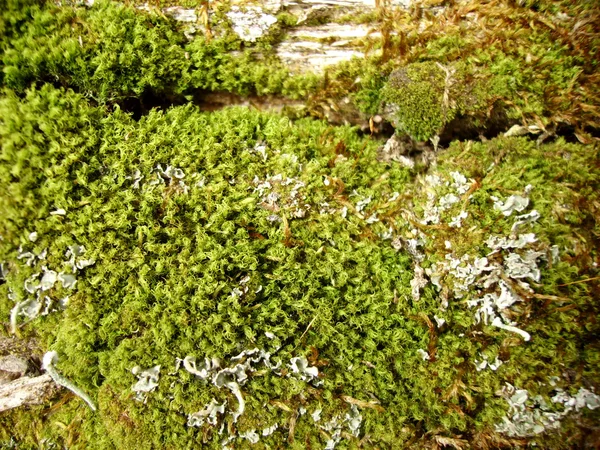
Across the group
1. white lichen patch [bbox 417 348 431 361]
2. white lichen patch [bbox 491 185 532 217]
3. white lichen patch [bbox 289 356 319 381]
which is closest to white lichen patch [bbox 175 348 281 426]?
white lichen patch [bbox 289 356 319 381]

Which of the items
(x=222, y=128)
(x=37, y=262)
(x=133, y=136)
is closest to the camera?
(x=37, y=262)

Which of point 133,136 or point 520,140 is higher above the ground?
point 133,136

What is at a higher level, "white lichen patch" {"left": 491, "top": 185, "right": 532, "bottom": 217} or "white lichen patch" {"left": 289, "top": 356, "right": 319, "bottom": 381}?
"white lichen patch" {"left": 491, "top": 185, "right": 532, "bottom": 217}

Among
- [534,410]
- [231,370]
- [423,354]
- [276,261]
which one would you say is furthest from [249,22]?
[534,410]

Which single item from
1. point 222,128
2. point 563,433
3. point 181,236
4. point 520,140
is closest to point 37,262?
point 181,236

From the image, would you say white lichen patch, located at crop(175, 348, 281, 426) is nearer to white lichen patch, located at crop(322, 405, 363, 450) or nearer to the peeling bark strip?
white lichen patch, located at crop(322, 405, 363, 450)

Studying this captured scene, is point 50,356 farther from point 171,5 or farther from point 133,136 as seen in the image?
point 171,5

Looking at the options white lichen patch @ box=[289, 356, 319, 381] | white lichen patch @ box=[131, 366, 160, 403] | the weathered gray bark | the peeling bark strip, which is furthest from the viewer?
the weathered gray bark
